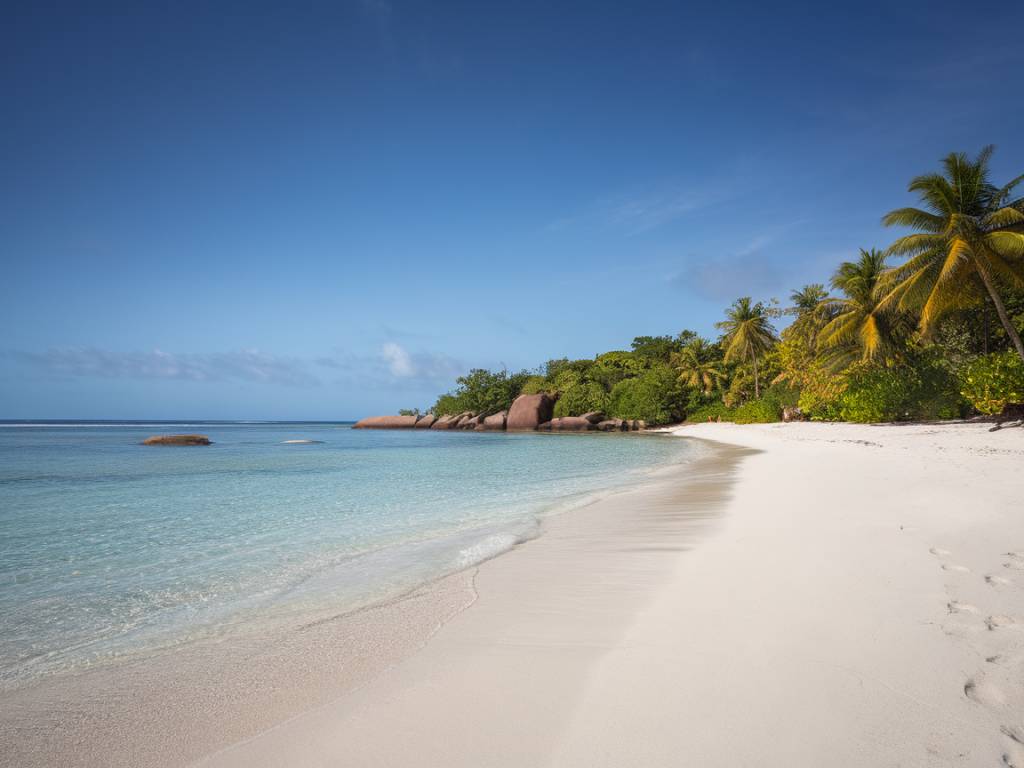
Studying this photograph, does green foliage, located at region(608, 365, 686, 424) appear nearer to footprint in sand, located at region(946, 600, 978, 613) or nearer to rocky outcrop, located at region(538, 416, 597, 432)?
rocky outcrop, located at region(538, 416, 597, 432)

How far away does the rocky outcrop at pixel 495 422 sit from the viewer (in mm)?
54781

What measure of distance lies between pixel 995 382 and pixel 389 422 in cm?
6119

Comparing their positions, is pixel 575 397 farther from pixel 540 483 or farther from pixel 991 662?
pixel 991 662

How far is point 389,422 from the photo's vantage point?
223 ft

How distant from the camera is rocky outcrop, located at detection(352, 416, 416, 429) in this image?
217ft

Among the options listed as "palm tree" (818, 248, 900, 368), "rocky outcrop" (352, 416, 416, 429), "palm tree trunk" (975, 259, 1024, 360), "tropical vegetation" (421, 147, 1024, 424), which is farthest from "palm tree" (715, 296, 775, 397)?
"rocky outcrop" (352, 416, 416, 429)

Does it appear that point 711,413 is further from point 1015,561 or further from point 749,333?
point 1015,561

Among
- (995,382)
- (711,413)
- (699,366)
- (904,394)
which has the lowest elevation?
(711,413)

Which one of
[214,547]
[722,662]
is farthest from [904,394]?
[214,547]

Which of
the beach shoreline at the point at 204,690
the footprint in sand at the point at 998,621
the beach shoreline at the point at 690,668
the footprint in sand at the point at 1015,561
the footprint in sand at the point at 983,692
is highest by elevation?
the footprint in sand at the point at 1015,561

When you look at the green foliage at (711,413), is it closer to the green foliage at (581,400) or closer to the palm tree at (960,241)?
the green foliage at (581,400)

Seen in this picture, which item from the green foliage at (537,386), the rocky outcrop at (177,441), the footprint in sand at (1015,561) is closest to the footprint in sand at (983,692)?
the footprint in sand at (1015,561)

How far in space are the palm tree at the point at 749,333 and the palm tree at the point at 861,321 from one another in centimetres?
1239

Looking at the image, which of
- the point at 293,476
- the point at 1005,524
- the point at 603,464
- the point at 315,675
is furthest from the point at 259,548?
the point at 603,464
